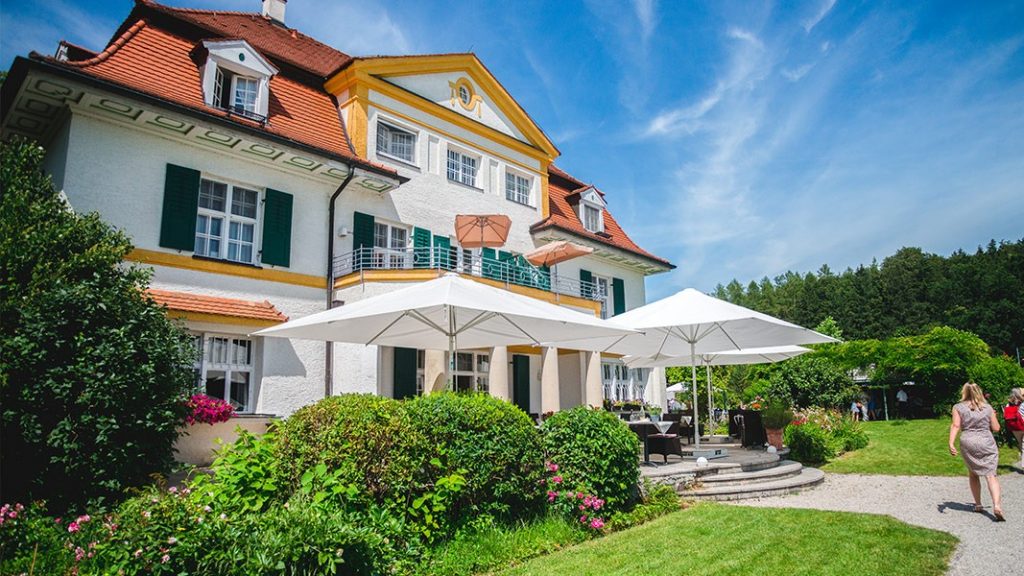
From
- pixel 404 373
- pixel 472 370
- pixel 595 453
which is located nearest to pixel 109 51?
pixel 404 373

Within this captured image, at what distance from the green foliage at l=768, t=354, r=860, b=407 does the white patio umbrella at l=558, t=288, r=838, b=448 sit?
547cm

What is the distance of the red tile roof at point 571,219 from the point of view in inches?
806

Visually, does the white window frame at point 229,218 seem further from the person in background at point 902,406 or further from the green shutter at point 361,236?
the person in background at point 902,406

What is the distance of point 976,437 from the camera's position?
7703mm

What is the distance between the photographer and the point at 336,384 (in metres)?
13.9

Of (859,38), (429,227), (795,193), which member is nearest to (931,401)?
(795,193)

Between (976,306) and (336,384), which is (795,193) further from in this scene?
(976,306)

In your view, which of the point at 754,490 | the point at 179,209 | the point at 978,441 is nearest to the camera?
the point at 978,441

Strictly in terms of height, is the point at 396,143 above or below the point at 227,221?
above

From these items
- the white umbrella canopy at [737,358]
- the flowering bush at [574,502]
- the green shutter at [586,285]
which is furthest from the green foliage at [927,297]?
the flowering bush at [574,502]

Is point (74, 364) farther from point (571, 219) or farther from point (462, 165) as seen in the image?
point (571, 219)

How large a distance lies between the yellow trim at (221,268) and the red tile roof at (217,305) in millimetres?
562

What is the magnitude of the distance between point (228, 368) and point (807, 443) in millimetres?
12194

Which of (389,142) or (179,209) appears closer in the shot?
(179,209)
